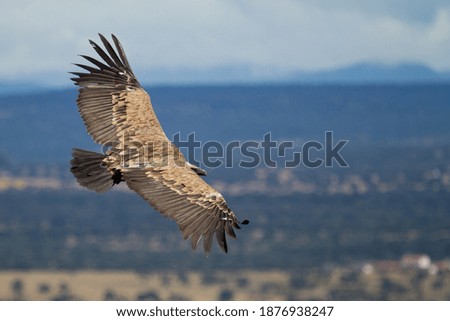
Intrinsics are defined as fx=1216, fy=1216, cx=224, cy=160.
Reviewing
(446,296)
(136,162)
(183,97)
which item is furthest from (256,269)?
(183,97)

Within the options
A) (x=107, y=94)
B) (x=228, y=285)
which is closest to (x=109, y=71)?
(x=107, y=94)

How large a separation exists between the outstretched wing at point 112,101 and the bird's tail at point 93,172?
2.01 feet

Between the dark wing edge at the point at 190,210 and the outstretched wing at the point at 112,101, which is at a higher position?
the outstretched wing at the point at 112,101

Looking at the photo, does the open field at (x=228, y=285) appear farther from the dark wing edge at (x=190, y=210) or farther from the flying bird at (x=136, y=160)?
the dark wing edge at (x=190, y=210)

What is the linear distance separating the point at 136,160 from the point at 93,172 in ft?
2.44

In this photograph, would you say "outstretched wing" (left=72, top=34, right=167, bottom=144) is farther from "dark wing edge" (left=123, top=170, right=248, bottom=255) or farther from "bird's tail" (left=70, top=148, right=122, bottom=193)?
"dark wing edge" (left=123, top=170, right=248, bottom=255)

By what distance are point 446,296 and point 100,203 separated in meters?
45.5

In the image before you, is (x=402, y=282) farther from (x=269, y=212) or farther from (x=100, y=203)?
(x=100, y=203)

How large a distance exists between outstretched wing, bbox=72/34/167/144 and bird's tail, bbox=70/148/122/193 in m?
0.61

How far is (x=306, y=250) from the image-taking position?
82750mm

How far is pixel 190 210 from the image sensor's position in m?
15.1

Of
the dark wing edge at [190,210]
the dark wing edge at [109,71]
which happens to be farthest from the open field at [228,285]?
the dark wing edge at [190,210]

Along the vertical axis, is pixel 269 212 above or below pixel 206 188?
below

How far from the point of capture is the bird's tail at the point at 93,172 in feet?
51.5
